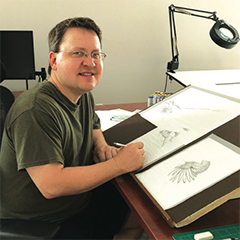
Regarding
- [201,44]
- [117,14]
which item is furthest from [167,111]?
[201,44]

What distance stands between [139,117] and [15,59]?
3.73ft

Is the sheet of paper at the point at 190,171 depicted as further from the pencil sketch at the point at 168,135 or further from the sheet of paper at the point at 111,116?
the sheet of paper at the point at 111,116

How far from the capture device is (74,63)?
1026 mm

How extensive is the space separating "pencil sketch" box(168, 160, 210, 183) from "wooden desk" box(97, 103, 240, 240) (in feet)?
0.32

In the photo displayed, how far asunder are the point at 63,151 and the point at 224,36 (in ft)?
3.74

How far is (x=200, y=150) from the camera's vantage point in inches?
34.7

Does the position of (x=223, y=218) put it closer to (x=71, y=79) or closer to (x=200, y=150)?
(x=200, y=150)

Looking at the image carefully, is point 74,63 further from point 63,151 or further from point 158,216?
point 158,216

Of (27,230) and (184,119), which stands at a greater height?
(184,119)

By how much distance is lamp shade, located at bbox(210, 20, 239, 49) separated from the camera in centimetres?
166

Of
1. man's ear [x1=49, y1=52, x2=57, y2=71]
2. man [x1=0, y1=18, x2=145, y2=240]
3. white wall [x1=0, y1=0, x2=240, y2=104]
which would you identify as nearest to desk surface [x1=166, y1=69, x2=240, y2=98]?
white wall [x1=0, y1=0, x2=240, y2=104]

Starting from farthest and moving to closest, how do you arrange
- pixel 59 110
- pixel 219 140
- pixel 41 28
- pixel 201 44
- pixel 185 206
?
pixel 201 44
pixel 41 28
pixel 59 110
pixel 219 140
pixel 185 206

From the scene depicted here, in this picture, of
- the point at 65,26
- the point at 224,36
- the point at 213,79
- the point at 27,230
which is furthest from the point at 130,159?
the point at 213,79

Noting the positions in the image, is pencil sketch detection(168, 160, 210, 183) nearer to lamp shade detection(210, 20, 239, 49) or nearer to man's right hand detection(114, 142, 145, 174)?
man's right hand detection(114, 142, 145, 174)
